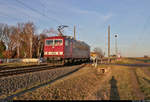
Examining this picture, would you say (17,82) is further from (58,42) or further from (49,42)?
(49,42)

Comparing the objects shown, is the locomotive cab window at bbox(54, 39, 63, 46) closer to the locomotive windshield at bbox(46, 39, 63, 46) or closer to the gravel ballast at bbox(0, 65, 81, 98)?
the locomotive windshield at bbox(46, 39, 63, 46)

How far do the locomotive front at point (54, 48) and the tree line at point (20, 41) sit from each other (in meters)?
21.6

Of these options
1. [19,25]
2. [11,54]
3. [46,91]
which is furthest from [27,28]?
[46,91]

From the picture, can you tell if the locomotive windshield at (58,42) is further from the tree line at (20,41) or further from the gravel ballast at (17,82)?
the tree line at (20,41)

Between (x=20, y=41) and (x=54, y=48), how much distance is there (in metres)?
28.4

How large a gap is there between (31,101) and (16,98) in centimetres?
58

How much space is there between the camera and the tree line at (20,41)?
40062 mm

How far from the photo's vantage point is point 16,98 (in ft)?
16.2

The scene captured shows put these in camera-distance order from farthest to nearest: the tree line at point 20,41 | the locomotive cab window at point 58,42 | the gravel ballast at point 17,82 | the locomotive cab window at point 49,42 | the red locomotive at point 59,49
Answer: the tree line at point 20,41 → the locomotive cab window at point 49,42 → the locomotive cab window at point 58,42 → the red locomotive at point 59,49 → the gravel ballast at point 17,82

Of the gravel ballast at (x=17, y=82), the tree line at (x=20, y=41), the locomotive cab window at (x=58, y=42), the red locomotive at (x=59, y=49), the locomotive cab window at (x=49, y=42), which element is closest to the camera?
the gravel ballast at (x=17, y=82)

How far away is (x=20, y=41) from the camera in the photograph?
140ft

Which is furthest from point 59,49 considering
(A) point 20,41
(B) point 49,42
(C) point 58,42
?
(A) point 20,41

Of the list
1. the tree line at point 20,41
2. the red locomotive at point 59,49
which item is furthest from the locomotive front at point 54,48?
the tree line at point 20,41

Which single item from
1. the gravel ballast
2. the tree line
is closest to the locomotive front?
the gravel ballast
